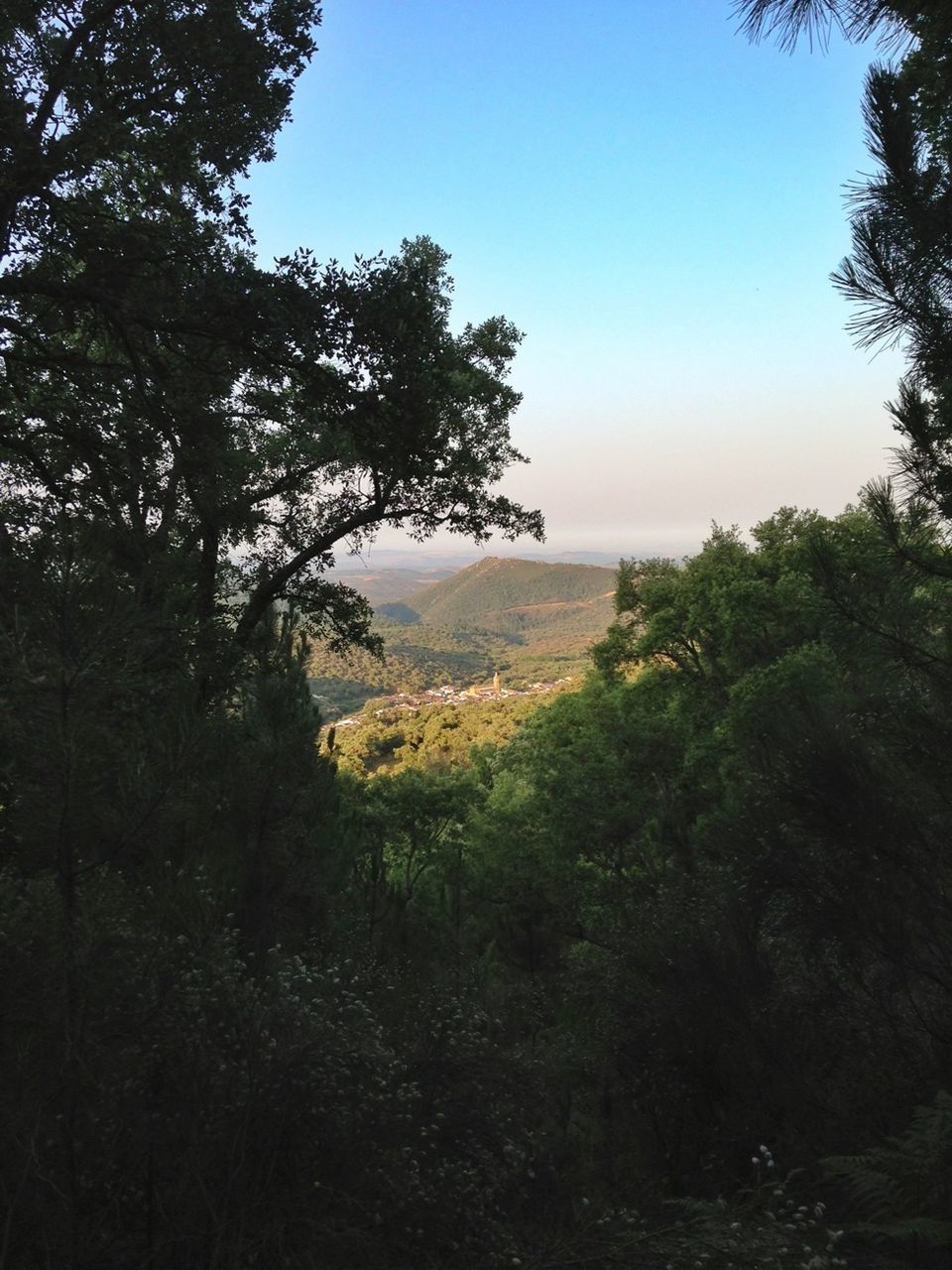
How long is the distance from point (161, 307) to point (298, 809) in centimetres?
640

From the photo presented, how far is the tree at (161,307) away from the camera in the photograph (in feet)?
17.5

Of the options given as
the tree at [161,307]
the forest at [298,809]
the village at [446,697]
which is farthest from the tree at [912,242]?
the village at [446,697]

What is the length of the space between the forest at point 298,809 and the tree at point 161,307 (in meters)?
0.04

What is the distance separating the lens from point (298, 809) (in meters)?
9.92

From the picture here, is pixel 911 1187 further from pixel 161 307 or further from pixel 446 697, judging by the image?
pixel 446 697

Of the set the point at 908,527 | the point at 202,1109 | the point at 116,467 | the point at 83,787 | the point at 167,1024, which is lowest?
the point at 202,1109

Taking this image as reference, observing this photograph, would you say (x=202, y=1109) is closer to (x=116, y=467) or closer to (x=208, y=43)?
(x=116, y=467)

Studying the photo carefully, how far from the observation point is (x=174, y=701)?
17.4 feet

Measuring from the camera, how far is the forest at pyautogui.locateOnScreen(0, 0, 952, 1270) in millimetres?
3896

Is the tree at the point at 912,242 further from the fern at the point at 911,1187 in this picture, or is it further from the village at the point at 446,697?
the village at the point at 446,697

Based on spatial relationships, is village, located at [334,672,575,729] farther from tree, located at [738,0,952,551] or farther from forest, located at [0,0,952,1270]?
tree, located at [738,0,952,551]

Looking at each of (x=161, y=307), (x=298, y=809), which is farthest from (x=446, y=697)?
(x=161, y=307)

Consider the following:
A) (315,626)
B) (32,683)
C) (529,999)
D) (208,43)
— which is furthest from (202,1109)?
(529,999)

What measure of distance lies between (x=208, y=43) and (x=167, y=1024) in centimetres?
655
